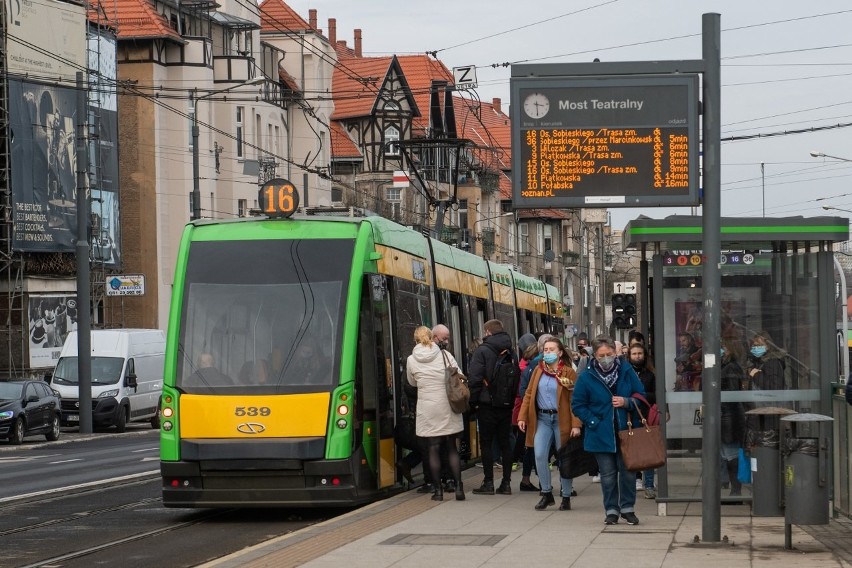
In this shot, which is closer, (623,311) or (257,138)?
(623,311)

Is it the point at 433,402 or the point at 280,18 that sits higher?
the point at 280,18

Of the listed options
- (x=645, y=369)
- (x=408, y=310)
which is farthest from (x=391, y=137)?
(x=645, y=369)

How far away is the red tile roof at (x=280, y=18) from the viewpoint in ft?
241

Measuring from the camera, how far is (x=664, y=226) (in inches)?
576

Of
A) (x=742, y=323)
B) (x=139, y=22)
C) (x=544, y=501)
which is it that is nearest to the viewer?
(x=742, y=323)

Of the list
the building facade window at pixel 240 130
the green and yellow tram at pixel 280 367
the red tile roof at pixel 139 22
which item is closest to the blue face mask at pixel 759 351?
the green and yellow tram at pixel 280 367

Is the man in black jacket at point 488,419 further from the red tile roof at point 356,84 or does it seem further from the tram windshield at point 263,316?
the red tile roof at point 356,84

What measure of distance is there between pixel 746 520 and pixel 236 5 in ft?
176

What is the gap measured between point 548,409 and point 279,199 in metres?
3.60

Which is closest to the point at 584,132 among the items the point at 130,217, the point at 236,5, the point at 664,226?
the point at 664,226

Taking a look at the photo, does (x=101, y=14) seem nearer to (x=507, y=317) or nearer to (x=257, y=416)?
(x=507, y=317)

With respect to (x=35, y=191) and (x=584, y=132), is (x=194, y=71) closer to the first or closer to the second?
(x=35, y=191)

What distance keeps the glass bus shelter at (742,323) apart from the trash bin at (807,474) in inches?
110

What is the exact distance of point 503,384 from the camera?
17500mm
